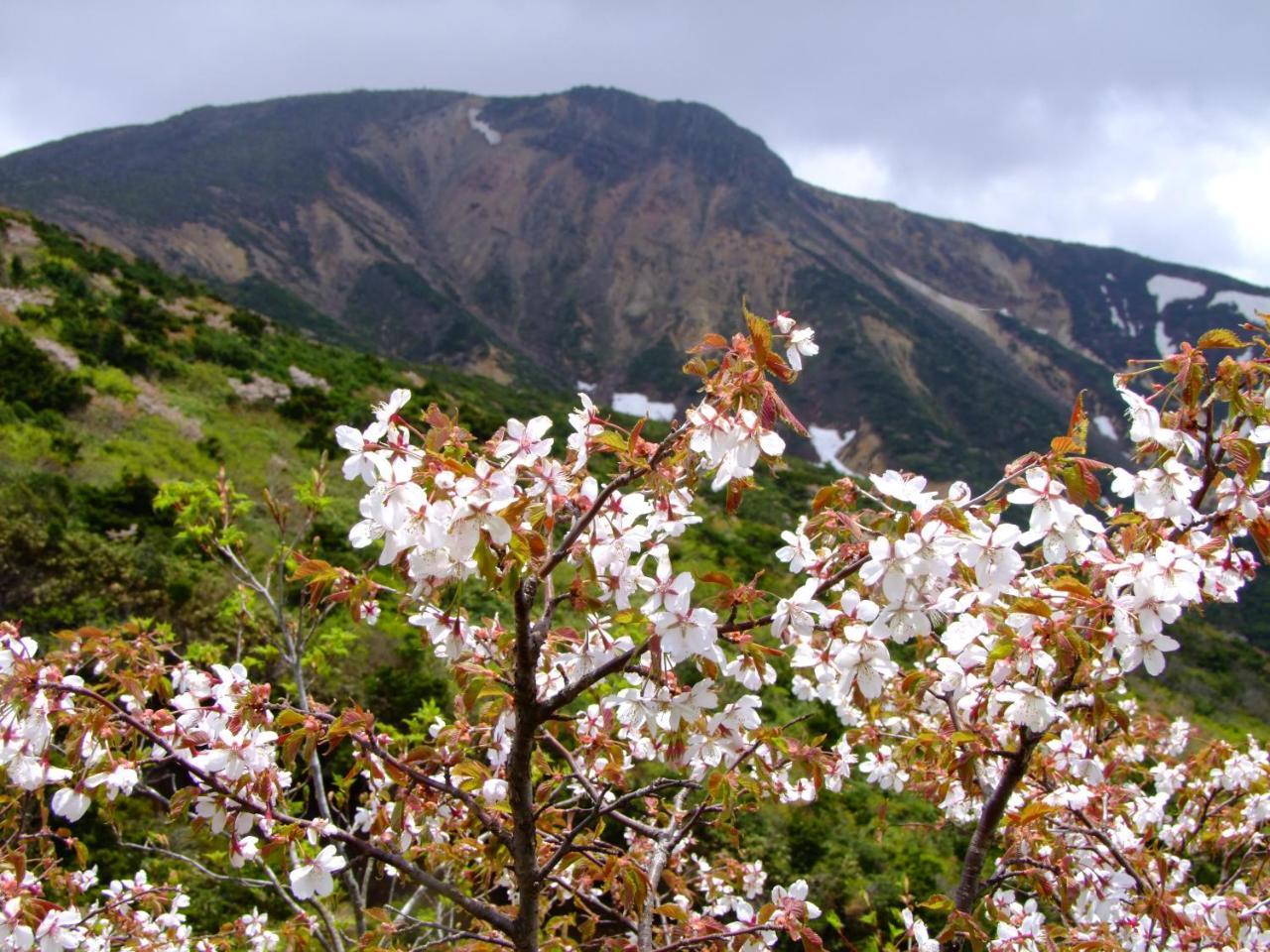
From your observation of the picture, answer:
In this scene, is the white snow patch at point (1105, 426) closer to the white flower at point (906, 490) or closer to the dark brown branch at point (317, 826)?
the white flower at point (906, 490)

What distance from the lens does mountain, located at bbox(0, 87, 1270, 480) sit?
59.8 metres

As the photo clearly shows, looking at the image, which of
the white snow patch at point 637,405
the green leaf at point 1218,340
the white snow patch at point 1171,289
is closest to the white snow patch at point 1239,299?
the white snow patch at point 1171,289

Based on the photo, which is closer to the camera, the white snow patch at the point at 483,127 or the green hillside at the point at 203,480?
the green hillside at the point at 203,480

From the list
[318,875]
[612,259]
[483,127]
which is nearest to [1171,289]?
[612,259]

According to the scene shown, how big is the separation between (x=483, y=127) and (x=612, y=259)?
105ft

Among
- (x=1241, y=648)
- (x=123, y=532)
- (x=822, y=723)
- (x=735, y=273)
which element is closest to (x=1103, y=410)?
(x=735, y=273)

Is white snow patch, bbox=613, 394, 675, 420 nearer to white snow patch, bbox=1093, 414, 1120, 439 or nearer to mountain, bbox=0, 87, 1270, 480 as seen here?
mountain, bbox=0, 87, 1270, 480

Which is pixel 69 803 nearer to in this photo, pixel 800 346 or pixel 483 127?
pixel 800 346

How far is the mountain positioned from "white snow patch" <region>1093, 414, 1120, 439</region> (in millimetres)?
265

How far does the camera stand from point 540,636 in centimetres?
152

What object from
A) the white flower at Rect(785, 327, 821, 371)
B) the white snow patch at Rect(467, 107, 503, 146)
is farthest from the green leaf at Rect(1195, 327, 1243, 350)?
the white snow patch at Rect(467, 107, 503, 146)

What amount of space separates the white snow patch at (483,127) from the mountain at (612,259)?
293mm

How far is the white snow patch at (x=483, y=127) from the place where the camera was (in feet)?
314

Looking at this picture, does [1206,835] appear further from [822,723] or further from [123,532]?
[123,532]
